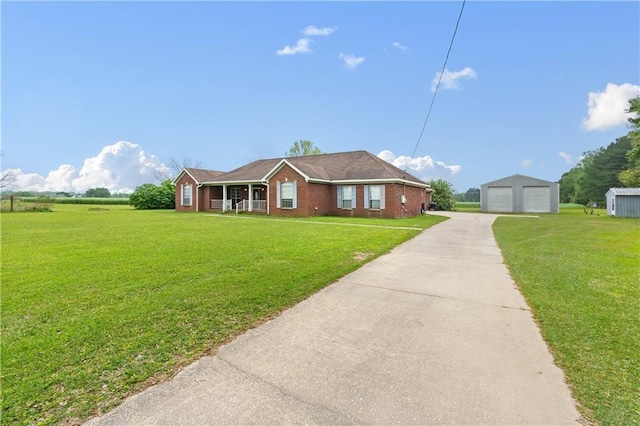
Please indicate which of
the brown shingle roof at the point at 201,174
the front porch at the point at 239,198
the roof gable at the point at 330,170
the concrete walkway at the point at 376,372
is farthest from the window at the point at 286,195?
the concrete walkway at the point at 376,372

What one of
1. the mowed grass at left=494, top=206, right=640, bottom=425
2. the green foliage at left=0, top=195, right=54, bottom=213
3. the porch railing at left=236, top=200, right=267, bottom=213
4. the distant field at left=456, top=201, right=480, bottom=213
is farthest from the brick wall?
the distant field at left=456, top=201, right=480, bottom=213

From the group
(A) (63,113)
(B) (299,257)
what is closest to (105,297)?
(B) (299,257)

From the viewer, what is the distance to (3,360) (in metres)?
2.81

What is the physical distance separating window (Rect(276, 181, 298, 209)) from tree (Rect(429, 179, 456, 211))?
21778mm

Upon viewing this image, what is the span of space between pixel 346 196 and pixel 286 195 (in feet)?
15.3

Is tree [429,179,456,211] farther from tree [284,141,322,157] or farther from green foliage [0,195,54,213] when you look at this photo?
green foliage [0,195,54,213]

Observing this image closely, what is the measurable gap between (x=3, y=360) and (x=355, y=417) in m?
3.23

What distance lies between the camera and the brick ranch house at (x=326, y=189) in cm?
2230

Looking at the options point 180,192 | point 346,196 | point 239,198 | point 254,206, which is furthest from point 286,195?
point 180,192

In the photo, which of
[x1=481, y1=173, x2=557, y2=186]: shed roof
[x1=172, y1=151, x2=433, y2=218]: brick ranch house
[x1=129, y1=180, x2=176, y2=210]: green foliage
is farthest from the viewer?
[x1=129, y1=180, x2=176, y2=210]: green foliage

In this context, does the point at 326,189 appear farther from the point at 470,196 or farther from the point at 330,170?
the point at 470,196

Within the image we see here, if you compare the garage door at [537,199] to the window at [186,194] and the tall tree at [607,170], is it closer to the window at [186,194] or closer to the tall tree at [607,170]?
the tall tree at [607,170]

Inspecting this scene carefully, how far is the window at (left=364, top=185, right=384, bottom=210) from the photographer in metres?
22.1

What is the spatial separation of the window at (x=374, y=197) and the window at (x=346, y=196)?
102 cm
